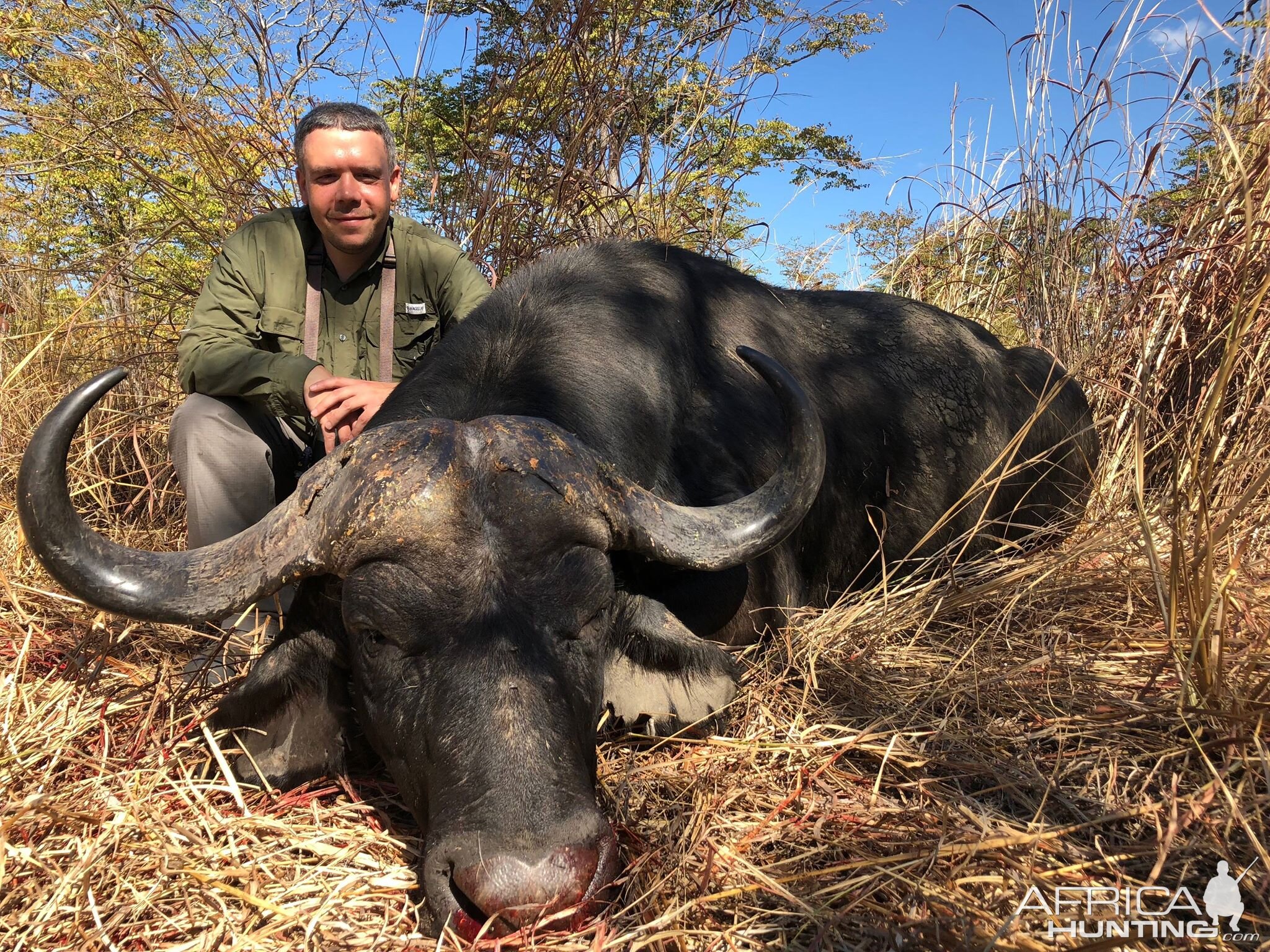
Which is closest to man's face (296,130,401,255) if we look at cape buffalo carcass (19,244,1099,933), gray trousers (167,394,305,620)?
cape buffalo carcass (19,244,1099,933)

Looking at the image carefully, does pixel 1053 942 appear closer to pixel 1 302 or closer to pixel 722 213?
pixel 722 213

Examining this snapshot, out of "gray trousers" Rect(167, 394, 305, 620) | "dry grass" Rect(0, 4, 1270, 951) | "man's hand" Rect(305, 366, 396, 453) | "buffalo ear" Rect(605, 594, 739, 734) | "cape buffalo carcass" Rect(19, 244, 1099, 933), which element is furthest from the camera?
"gray trousers" Rect(167, 394, 305, 620)

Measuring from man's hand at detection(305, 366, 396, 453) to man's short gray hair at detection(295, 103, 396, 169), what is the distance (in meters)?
1.44

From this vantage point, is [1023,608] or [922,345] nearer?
[1023,608]

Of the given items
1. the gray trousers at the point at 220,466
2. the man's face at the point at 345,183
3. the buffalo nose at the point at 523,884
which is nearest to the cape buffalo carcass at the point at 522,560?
the buffalo nose at the point at 523,884

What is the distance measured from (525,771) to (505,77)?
16.1 feet

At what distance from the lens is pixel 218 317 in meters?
4.00

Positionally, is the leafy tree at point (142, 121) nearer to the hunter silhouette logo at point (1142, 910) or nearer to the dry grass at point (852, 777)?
the dry grass at point (852, 777)

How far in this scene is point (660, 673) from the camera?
294 centimetres

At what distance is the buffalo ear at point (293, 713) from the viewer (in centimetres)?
274

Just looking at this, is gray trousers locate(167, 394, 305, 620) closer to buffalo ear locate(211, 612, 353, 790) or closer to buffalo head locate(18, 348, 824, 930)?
buffalo ear locate(211, 612, 353, 790)

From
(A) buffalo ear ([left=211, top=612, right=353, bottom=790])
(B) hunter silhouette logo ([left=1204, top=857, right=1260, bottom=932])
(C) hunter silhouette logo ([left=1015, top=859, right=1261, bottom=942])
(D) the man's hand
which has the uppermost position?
(D) the man's hand

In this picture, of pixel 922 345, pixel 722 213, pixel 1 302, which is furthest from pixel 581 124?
pixel 1 302

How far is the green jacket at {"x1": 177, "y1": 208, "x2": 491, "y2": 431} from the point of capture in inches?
150
